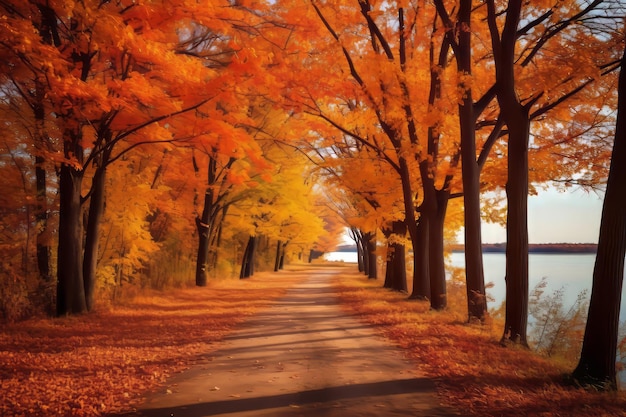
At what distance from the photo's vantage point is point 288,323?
452 inches

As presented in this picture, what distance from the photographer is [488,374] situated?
6578 millimetres

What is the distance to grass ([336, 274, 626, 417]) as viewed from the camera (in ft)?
17.2

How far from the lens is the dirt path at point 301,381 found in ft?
16.7

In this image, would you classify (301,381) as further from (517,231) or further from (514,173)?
(514,173)

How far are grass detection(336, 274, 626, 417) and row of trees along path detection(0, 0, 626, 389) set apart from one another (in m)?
0.58

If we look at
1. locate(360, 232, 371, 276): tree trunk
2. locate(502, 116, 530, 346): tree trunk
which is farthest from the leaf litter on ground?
locate(360, 232, 371, 276): tree trunk

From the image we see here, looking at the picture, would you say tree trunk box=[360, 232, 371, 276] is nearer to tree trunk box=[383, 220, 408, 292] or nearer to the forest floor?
tree trunk box=[383, 220, 408, 292]

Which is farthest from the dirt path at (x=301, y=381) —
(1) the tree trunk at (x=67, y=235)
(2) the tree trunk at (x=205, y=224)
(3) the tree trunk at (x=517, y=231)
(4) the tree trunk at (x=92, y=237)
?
(2) the tree trunk at (x=205, y=224)

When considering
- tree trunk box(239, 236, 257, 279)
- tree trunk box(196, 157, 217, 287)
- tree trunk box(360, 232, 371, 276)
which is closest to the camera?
tree trunk box(196, 157, 217, 287)

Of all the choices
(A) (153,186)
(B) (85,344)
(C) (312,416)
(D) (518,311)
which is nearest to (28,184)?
(A) (153,186)

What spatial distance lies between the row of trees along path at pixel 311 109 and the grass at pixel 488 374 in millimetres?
579

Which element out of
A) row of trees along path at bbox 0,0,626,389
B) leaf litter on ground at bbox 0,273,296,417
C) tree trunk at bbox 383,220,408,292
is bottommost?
leaf litter on ground at bbox 0,273,296,417

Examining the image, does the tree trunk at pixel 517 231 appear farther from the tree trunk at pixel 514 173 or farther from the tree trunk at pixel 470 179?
the tree trunk at pixel 470 179

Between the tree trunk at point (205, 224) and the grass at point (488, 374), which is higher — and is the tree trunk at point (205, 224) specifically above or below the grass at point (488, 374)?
above
